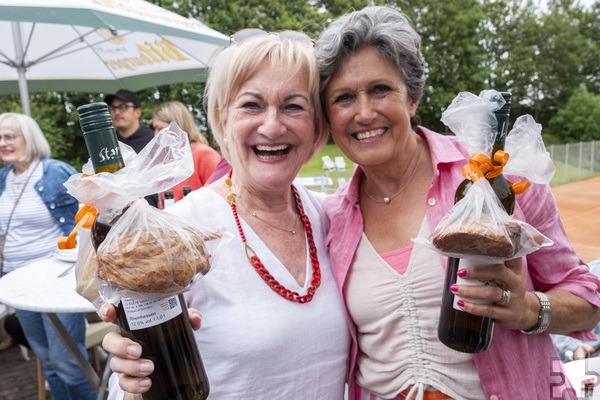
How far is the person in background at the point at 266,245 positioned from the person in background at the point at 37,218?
2.61 metres

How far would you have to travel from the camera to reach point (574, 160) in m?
19.2

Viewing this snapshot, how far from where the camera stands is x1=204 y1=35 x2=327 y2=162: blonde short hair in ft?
5.85

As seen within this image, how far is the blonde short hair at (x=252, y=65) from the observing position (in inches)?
70.2

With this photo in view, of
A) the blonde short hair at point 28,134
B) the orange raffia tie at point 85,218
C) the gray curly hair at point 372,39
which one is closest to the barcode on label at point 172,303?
A: the orange raffia tie at point 85,218

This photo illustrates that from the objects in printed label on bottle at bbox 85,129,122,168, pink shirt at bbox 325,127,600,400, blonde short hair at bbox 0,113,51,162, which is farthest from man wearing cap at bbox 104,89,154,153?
printed label on bottle at bbox 85,129,122,168

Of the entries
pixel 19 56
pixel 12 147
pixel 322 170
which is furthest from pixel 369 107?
pixel 322 170

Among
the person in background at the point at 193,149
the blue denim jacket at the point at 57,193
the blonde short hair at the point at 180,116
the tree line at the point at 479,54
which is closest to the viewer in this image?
the blue denim jacket at the point at 57,193

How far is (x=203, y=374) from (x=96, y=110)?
2.53 feet

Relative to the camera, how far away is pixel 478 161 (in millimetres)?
1320

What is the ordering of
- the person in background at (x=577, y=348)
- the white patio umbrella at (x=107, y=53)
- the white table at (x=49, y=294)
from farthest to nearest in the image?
the white patio umbrella at (x=107, y=53)
the person in background at (x=577, y=348)
the white table at (x=49, y=294)

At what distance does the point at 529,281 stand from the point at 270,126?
113cm

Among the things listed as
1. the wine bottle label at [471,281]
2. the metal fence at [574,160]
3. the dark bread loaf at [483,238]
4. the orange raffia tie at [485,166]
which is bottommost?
the metal fence at [574,160]

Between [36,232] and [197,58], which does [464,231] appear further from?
[197,58]

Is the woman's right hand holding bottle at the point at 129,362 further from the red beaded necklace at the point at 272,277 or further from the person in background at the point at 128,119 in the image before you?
the person in background at the point at 128,119
